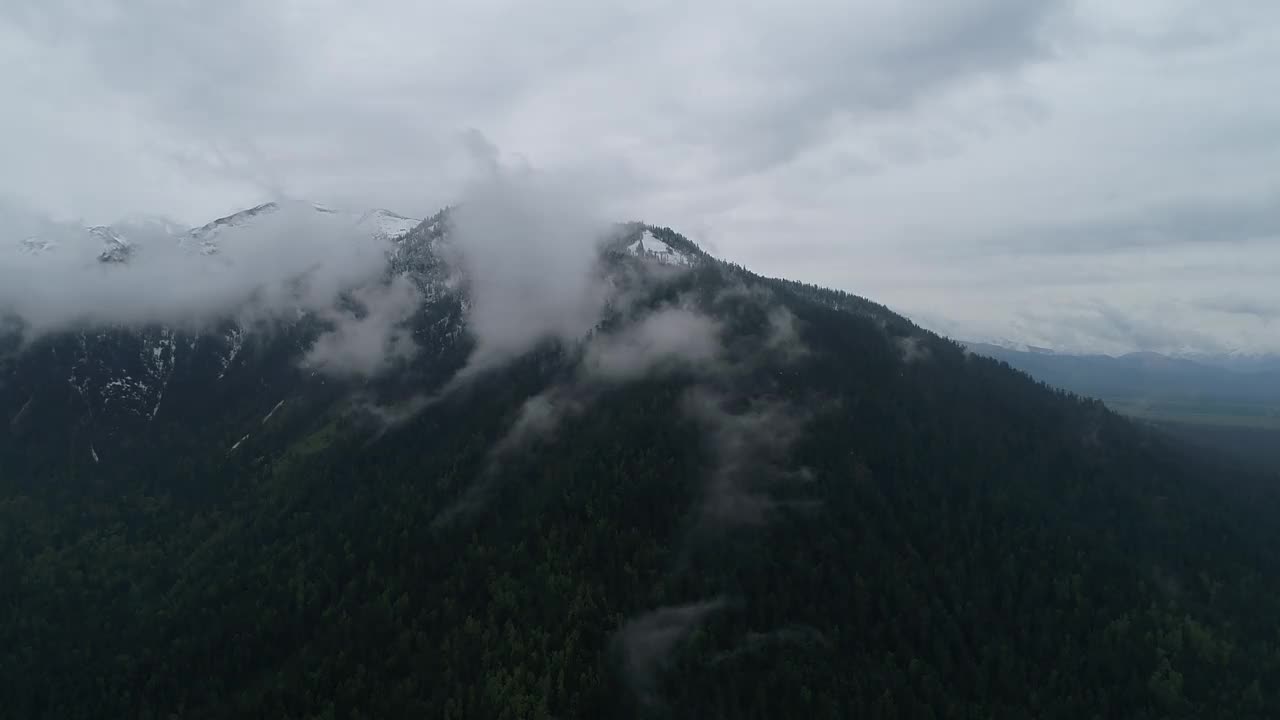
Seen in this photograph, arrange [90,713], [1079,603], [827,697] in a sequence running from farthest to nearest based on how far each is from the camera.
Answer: [1079,603] < [90,713] < [827,697]

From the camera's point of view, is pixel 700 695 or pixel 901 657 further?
pixel 901 657

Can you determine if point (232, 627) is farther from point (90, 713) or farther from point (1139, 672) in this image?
point (1139, 672)

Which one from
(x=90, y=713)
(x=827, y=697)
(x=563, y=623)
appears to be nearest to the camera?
(x=827, y=697)

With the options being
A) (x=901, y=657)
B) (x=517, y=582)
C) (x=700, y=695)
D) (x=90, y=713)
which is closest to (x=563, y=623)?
(x=517, y=582)

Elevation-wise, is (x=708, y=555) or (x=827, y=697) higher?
(x=708, y=555)

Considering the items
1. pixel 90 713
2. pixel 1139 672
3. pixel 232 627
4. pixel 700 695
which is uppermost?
pixel 1139 672

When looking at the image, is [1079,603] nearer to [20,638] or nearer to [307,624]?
[307,624]

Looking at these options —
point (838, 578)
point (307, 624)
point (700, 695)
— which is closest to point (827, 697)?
point (700, 695)

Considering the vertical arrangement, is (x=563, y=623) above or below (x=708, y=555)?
below

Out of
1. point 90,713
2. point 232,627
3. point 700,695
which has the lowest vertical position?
point 90,713
